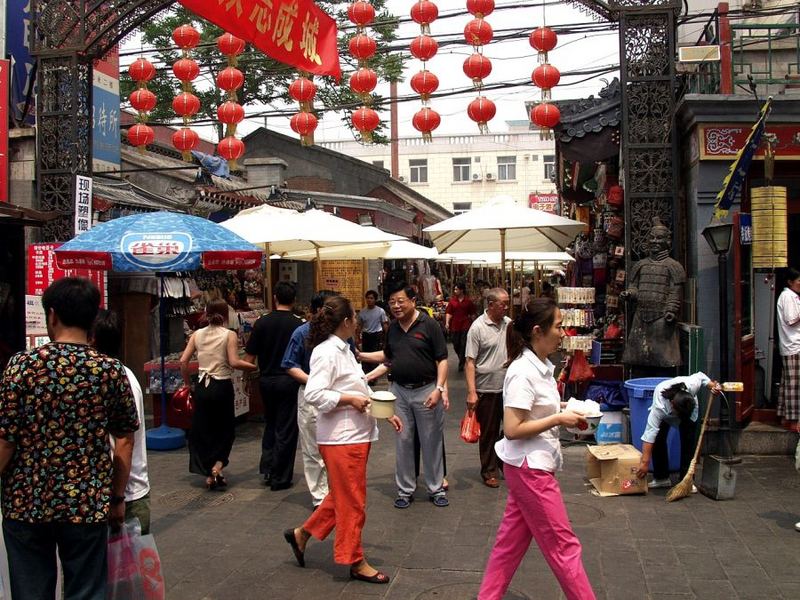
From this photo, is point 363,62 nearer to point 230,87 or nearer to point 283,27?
point 230,87

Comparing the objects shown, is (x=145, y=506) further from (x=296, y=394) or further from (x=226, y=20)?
(x=226, y=20)

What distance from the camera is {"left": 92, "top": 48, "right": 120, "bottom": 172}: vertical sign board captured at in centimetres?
Result: 1281

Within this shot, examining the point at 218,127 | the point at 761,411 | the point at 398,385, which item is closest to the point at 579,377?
the point at 761,411

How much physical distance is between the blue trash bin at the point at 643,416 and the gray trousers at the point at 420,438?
82.7 inches

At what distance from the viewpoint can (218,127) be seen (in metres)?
25.5

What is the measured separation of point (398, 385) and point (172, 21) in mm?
20275

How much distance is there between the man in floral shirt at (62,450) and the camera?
3191mm

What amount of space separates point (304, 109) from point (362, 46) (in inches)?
58.8

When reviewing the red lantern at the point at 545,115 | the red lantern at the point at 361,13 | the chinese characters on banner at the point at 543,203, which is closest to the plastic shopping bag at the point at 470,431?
the red lantern at the point at 545,115

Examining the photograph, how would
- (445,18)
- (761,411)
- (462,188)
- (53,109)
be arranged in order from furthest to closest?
(462,188)
(445,18)
(53,109)
(761,411)

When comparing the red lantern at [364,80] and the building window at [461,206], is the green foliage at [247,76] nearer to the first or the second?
the red lantern at [364,80]

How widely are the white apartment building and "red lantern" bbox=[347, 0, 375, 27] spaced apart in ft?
119

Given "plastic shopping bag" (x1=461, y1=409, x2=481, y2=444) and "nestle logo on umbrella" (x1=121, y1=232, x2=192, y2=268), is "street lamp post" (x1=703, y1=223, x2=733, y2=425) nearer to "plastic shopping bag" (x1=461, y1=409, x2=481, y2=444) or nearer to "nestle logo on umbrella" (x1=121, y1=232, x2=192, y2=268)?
"plastic shopping bag" (x1=461, y1=409, x2=481, y2=444)

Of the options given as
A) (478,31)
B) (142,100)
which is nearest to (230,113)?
(142,100)
